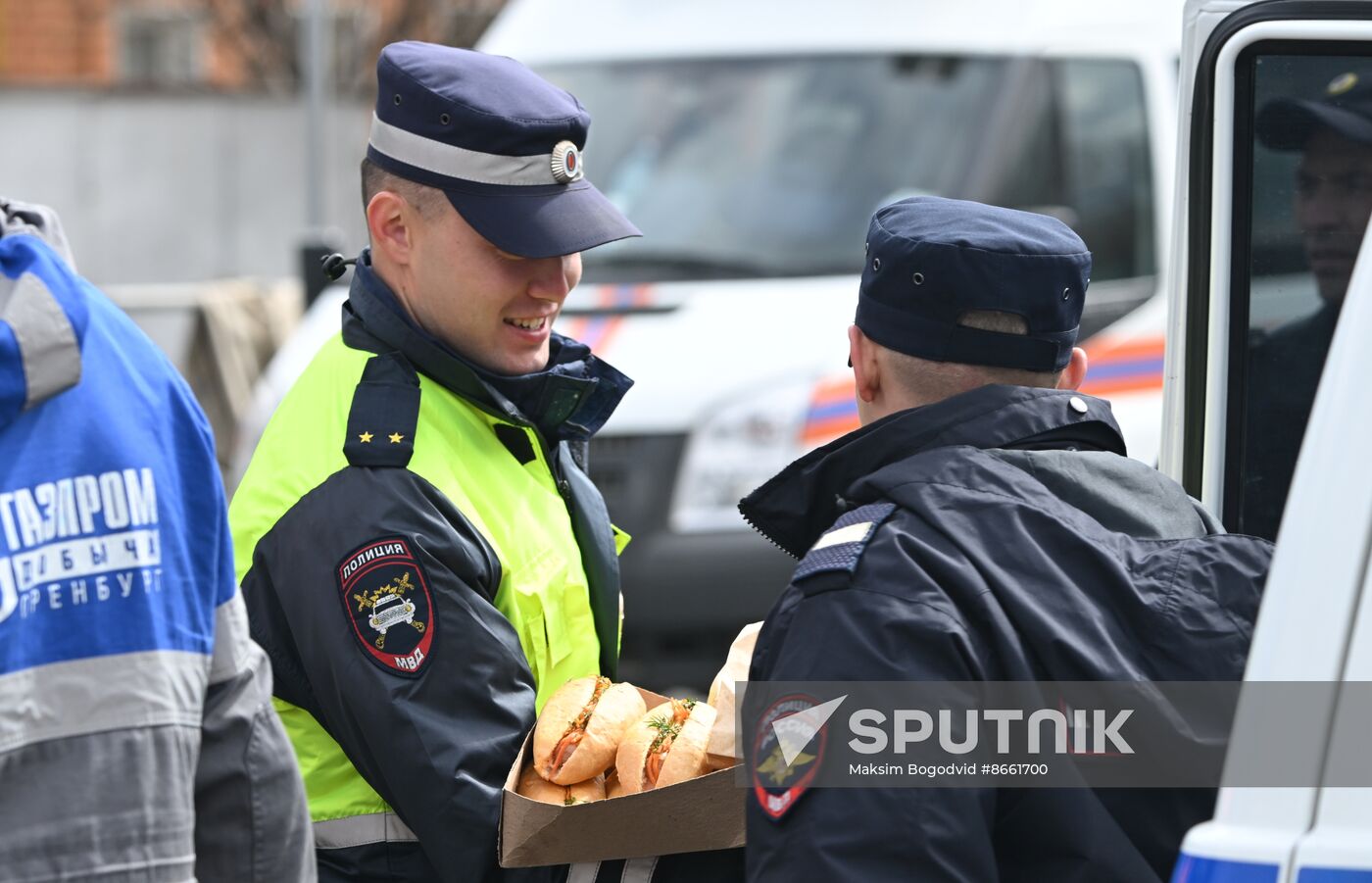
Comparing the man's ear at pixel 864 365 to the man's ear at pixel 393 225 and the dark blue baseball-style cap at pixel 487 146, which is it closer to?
the dark blue baseball-style cap at pixel 487 146

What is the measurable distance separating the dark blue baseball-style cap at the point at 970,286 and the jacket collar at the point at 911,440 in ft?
0.19

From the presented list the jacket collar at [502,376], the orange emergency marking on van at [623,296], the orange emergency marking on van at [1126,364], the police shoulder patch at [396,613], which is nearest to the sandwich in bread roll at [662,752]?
the police shoulder patch at [396,613]

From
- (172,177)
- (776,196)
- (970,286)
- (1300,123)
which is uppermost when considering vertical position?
(1300,123)

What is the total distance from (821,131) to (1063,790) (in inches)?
179

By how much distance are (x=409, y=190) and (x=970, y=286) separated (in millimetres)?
939

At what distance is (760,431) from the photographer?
5602mm

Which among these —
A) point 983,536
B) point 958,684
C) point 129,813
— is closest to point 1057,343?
point 983,536

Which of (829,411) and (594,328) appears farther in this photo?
(594,328)

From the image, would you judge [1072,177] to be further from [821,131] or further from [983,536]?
[983,536]

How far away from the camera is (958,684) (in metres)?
1.88

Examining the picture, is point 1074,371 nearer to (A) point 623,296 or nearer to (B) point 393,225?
(B) point 393,225

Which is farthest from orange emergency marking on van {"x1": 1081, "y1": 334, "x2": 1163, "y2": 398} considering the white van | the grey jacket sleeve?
the grey jacket sleeve

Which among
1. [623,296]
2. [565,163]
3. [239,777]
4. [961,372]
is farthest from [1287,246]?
[623,296]

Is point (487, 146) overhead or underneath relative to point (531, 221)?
overhead
